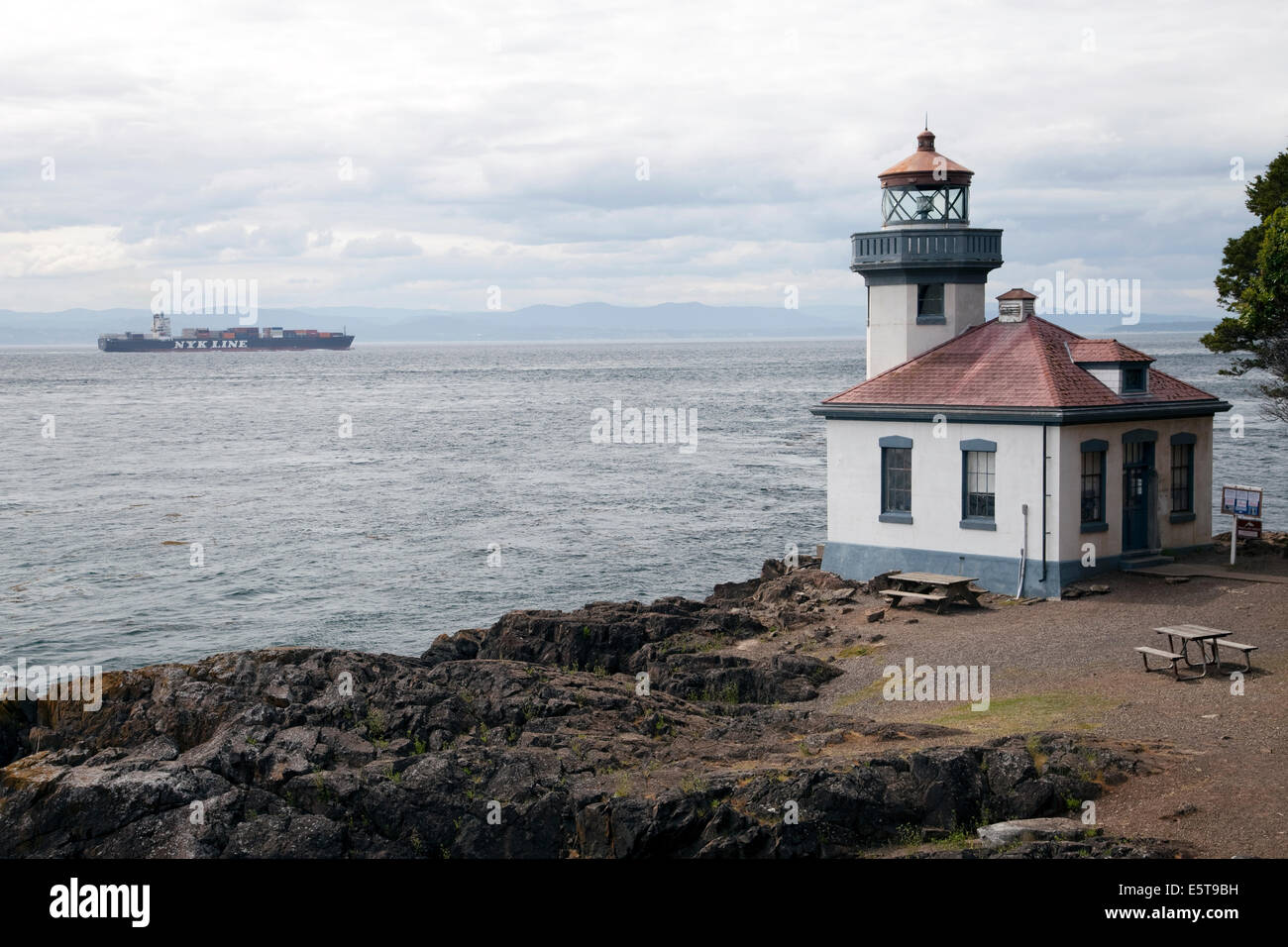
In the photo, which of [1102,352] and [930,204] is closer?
[1102,352]

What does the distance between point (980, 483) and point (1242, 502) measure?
18.0 feet

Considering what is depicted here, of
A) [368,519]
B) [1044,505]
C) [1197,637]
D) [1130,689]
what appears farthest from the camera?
[368,519]

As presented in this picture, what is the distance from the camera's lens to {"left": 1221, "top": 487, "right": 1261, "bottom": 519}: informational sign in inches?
1048

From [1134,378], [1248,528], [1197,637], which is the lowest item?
[1197,637]

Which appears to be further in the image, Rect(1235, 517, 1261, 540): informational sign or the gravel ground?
Rect(1235, 517, 1261, 540): informational sign

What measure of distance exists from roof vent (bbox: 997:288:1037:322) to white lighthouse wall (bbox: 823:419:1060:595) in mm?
3970

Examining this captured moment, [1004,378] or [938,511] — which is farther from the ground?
[1004,378]

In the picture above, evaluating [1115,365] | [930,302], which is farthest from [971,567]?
[930,302]

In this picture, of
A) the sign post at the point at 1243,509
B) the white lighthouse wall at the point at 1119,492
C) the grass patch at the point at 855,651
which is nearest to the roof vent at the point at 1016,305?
the white lighthouse wall at the point at 1119,492

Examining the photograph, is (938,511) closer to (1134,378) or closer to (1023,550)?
(1023,550)

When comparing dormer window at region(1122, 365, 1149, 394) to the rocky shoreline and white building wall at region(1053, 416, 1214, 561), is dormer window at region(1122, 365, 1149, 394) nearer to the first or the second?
white building wall at region(1053, 416, 1214, 561)

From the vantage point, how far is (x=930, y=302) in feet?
98.9

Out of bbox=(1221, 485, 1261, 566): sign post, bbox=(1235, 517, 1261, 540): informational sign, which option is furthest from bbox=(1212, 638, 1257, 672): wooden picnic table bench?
bbox=(1235, 517, 1261, 540): informational sign
